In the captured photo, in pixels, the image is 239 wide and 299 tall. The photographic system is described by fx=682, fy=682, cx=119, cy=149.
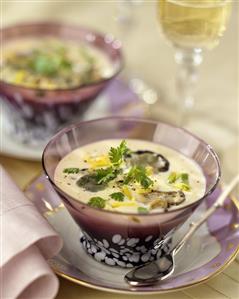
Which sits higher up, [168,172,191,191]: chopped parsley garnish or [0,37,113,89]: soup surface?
[168,172,191,191]: chopped parsley garnish

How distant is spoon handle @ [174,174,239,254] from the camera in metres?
1.38

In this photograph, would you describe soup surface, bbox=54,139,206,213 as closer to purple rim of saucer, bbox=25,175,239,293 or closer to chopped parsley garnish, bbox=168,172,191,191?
chopped parsley garnish, bbox=168,172,191,191

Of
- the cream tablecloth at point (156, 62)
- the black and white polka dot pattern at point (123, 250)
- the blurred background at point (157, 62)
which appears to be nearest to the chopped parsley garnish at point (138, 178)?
the black and white polka dot pattern at point (123, 250)

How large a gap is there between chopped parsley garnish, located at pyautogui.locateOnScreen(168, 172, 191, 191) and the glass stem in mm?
475

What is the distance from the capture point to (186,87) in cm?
189

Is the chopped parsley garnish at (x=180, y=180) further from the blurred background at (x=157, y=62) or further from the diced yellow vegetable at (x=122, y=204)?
the blurred background at (x=157, y=62)

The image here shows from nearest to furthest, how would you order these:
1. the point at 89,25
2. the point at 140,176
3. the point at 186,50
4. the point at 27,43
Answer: the point at 140,176, the point at 186,50, the point at 27,43, the point at 89,25

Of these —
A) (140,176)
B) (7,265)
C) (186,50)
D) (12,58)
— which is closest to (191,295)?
(140,176)

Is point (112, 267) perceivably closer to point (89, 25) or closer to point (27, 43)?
point (27, 43)

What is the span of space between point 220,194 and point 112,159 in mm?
307

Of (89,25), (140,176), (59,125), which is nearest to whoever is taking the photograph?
(140,176)

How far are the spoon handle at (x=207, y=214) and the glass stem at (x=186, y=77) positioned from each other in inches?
14.3

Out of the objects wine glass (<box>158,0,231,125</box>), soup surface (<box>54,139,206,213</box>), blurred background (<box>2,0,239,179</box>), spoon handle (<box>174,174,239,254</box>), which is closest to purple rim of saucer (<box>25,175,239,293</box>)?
spoon handle (<box>174,174,239,254</box>)

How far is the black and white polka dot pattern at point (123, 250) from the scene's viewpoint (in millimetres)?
1278
